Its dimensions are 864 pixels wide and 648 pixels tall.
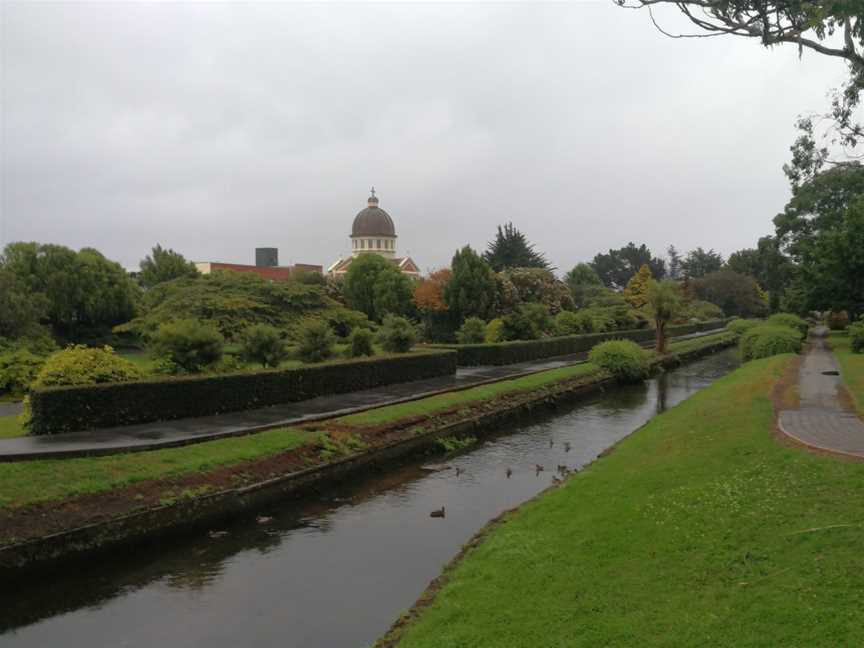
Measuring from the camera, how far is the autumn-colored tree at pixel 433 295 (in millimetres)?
41000

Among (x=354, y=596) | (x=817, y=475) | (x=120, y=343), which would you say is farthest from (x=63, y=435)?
(x=120, y=343)

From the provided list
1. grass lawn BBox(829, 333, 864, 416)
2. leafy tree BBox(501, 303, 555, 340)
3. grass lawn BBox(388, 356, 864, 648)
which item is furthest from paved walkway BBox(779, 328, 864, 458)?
leafy tree BBox(501, 303, 555, 340)

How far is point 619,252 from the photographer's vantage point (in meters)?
110

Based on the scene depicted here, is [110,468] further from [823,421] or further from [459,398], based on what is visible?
[823,421]

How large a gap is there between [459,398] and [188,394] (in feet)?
26.0

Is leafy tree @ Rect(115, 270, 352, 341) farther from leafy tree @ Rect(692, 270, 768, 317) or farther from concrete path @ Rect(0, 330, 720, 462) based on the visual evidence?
leafy tree @ Rect(692, 270, 768, 317)

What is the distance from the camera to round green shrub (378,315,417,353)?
2472cm

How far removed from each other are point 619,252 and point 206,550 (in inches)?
4259

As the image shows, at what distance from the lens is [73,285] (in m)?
43.9

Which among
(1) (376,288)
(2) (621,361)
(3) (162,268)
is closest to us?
(2) (621,361)

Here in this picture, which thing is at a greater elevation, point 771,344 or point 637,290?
point 637,290

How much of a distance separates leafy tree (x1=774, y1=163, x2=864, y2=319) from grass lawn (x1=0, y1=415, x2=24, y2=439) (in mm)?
30044

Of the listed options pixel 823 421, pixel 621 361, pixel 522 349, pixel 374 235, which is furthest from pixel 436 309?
pixel 374 235

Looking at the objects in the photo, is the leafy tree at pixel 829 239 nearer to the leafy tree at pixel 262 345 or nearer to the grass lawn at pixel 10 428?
the leafy tree at pixel 262 345
